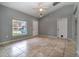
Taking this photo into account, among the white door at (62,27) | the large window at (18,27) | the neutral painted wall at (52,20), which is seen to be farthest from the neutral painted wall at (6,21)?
the white door at (62,27)

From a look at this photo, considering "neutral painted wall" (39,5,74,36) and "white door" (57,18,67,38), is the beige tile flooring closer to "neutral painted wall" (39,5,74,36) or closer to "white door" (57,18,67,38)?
"white door" (57,18,67,38)

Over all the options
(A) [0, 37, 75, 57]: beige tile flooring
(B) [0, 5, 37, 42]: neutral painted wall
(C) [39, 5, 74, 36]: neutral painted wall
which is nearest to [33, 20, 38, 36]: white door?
(C) [39, 5, 74, 36]: neutral painted wall

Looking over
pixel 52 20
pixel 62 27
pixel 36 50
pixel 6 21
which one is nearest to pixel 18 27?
pixel 6 21

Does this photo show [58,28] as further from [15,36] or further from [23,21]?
[15,36]

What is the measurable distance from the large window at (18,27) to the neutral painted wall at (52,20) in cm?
267

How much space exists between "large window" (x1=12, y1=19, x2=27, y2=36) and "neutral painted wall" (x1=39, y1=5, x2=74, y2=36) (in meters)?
2.67

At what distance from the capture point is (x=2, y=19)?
17.9ft

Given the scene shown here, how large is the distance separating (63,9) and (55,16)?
1069 mm

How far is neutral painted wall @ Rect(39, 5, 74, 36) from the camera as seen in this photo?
853cm

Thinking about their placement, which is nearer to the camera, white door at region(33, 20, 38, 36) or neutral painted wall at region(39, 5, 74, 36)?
neutral painted wall at region(39, 5, 74, 36)

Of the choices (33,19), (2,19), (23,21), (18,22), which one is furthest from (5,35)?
(33,19)

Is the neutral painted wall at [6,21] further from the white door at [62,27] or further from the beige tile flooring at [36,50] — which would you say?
the white door at [62,27]

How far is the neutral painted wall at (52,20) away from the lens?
8.53 m

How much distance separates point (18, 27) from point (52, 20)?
12.4ft
